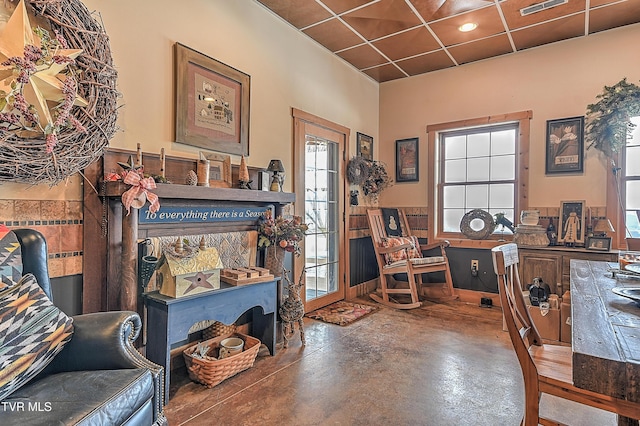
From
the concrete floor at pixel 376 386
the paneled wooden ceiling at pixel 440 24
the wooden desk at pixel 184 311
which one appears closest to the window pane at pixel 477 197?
the paneled wooden ceiling at pixel 440 24

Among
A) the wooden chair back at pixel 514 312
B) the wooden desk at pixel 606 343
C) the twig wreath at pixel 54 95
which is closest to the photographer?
the wooden desk at pixel 606 343

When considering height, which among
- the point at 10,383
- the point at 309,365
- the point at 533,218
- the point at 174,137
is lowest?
the point at 309,365

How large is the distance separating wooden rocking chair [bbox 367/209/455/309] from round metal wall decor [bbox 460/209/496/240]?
325 mm

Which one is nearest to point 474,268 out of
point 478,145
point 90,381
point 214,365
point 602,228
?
point 602,228

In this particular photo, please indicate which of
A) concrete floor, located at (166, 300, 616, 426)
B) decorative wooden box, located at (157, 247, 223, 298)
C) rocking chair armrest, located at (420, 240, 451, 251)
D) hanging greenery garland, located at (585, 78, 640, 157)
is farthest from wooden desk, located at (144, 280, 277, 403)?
hanging greenery garland, located at (585, 78, 640, 157)

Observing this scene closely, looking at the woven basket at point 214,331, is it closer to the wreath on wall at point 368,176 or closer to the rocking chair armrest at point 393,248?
the rocking chair armrest at point 393,248

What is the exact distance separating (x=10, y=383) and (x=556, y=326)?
363 centimetres

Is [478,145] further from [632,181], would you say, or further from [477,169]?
[632,181]

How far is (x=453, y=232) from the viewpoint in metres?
4.66

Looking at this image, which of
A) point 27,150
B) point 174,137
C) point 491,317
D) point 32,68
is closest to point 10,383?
point 27,150

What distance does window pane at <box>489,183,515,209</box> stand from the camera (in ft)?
14.1

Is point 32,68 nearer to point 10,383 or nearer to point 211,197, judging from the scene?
point 211,197

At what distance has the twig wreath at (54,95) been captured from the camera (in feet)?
5.21

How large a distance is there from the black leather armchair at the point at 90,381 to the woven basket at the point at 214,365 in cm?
74
